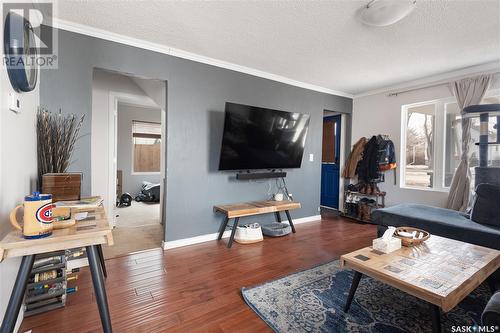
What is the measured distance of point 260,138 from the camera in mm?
3207

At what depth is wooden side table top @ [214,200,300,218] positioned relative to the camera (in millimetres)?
2905

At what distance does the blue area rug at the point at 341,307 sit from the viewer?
1.56 meters

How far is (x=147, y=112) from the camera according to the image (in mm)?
6234

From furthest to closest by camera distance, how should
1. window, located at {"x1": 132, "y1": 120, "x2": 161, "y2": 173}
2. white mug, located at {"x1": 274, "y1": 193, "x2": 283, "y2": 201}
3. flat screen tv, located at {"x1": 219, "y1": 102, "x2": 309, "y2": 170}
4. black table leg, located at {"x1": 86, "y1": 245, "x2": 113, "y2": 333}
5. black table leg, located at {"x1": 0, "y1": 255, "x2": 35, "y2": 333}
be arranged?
A: window, located at {"x1": 132, "y1": 120, "x2": 161, "y2": 173}, white mug, located at {"x1": 274, "y1": 193, "x2": 283, "y2": 201}, flat screen tv, located at {"x1": 219, "y1": 102, "x2": 309, "y2": 170}, black table leg, located at {"x1": 86, "y1": 245, "x2": 113, "y2": 333}, black table leg, located at {"x1": 0, "y1": 255, "x2": 35, "y2": 333}

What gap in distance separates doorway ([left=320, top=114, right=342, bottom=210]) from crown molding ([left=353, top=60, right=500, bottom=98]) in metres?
1.02

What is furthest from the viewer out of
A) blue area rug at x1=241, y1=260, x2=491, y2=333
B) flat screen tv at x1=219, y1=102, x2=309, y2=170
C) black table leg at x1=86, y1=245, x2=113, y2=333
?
flat screen tv at x1=219, y1=102, x2=309, y2=170

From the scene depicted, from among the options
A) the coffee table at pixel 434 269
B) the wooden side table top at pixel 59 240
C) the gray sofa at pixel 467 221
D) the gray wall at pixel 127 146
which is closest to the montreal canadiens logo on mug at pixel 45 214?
the wooden side table top at pixel 59 240

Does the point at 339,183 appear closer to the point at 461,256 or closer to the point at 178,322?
the point at 461,256

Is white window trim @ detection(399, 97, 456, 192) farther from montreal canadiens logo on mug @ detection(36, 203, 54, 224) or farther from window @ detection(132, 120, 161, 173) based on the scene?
window @ detection(132, 120, 161, 173)

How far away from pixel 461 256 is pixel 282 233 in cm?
199

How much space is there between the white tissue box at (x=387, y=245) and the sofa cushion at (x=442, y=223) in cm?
105

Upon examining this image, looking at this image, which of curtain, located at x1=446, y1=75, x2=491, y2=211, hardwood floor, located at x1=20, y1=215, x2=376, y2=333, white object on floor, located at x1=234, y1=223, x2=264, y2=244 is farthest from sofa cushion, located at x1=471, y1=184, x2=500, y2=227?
white object on floor, located at x1=234, y1=223, x2=264, y2=244

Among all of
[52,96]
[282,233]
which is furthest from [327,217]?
[52,96]

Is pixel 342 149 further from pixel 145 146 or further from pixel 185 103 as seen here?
pixel 145 146
